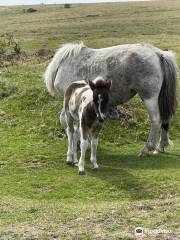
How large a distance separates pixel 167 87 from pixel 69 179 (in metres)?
3.55

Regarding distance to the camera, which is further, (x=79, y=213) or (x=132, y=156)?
(x=132, y=156)

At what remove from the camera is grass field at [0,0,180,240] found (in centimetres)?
763

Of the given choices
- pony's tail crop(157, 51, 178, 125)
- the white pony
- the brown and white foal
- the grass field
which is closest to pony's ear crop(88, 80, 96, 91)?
the brown and white foal

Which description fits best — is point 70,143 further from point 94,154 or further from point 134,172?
point 134,172

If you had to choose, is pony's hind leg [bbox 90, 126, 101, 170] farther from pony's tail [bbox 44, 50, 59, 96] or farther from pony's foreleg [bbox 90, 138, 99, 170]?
pony's tail [bbox 44, 50, 59, 96]

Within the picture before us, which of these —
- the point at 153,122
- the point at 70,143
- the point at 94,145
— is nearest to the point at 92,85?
the point at 94,145

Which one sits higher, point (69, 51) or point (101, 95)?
point (69, 51)

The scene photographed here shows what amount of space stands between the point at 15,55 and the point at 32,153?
15.9 metres

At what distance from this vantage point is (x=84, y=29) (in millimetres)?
51531

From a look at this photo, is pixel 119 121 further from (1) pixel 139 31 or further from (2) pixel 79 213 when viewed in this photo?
(1) pixel 139 31

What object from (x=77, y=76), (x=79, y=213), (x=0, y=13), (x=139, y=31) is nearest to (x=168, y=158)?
(x=77, y=76)

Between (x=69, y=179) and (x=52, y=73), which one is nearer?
(x=69, y=179)

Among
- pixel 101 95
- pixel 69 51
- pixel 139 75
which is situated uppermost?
pixel 69 51

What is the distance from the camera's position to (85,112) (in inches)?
433
